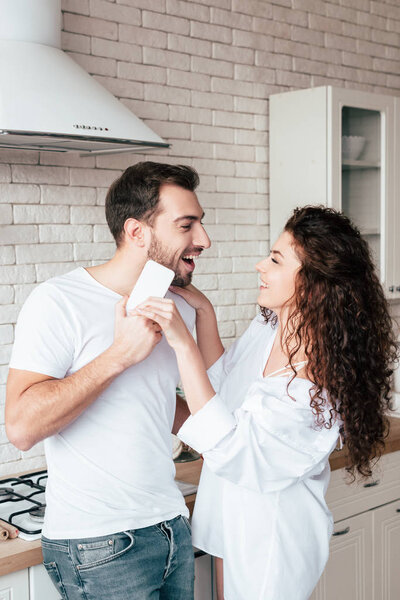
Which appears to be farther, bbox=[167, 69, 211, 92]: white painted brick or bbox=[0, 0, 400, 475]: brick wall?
bbox=[167, 69, 211, 92]: white painted brick

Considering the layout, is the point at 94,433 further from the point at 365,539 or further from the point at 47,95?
the point at 365,539

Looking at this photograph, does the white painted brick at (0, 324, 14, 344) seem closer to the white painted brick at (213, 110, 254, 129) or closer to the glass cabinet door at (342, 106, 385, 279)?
the white painted brick at (213, 110, 254, 129)

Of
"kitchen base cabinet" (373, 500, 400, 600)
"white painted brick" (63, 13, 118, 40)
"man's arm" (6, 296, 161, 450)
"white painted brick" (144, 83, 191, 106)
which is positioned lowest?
"kitchen base cabinet" (373, 500, 400, 600)

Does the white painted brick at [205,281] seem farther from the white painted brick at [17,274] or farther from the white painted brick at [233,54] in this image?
the white painted brick at [233,54]

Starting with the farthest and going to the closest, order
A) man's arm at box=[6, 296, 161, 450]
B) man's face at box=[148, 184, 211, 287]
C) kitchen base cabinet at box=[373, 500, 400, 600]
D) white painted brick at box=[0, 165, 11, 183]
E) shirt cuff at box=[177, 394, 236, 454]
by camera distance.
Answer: kitchen base cabinet at box=[373, 500, 400, 600]
white painted brick at box=[0, 165, 11, 183]
man's face at box=[148, 184, 211, 287]
shirt cuff at box=[177, 394, 236, 454]
man's arm at box=[6, 296, 161, 450]

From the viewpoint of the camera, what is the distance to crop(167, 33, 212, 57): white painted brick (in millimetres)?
2793

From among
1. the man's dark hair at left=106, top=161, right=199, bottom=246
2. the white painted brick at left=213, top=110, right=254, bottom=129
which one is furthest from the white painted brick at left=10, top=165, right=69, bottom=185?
the white painted brick at left=213, top=110, right=254, bottom=129

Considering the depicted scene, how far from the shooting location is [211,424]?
1679 mm

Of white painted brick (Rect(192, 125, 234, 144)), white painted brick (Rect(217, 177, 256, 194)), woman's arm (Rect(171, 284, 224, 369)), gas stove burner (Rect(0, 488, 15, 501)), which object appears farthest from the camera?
white painted brick (Rect(217, 177, 256, 194))

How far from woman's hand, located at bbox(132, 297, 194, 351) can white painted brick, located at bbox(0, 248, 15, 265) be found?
0.93 m

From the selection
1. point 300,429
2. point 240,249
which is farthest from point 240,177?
point 300,429

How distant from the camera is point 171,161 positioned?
282 cm

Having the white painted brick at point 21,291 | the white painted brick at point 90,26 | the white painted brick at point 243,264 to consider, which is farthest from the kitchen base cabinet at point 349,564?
the white painted brick at point 90,26

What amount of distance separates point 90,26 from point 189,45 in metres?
0.45
